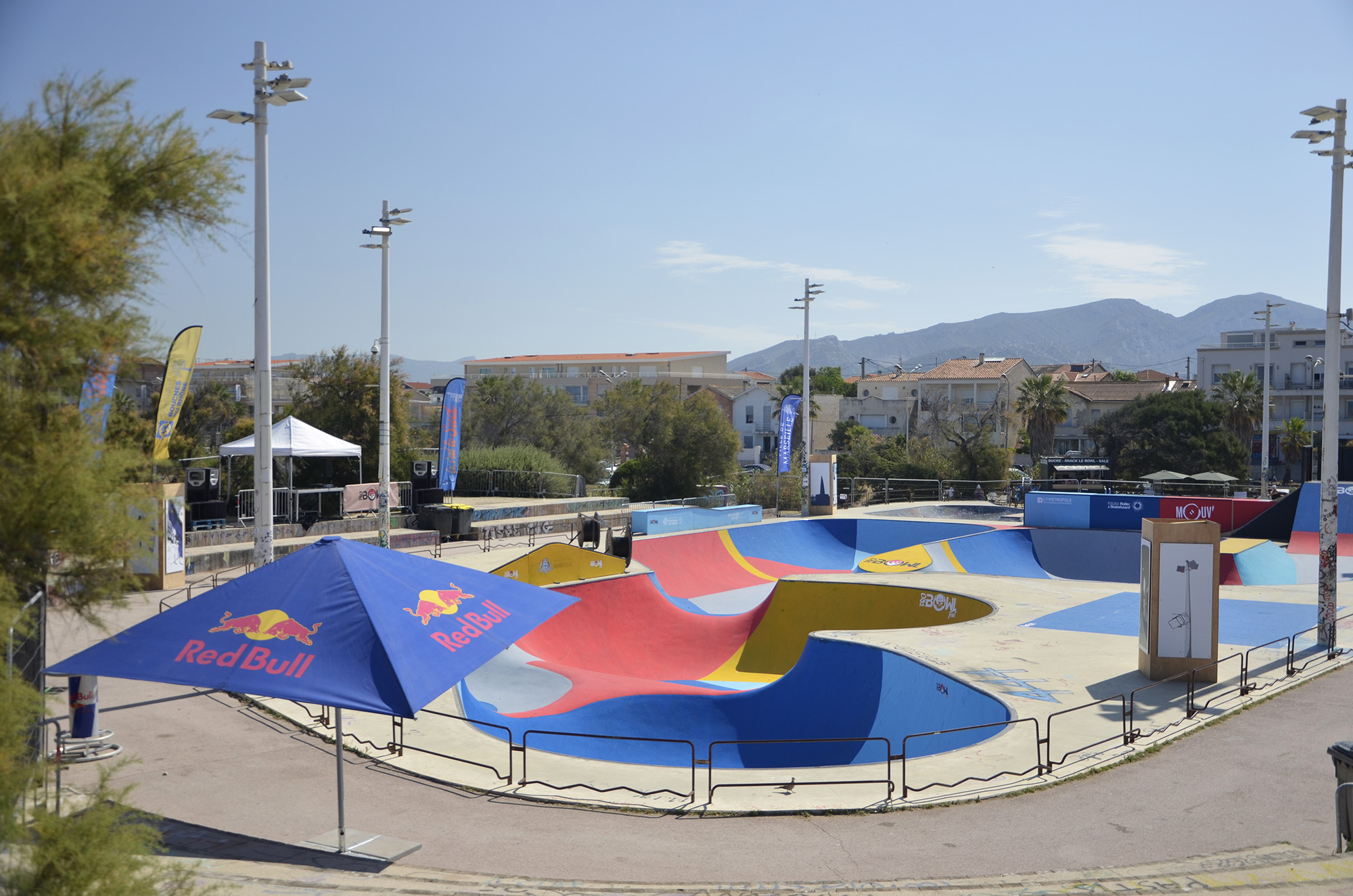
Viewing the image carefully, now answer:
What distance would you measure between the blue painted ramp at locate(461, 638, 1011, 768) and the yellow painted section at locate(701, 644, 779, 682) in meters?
2.94

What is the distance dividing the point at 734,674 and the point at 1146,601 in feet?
25.7

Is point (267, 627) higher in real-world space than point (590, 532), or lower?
higher

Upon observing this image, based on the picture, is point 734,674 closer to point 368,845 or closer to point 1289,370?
point 368,845

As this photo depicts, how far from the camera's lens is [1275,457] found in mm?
61281

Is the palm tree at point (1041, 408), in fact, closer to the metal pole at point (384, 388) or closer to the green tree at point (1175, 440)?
the green tree at point (1175, 440)

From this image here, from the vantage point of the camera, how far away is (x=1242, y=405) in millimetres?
54594

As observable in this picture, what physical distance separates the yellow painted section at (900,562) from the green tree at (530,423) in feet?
79.3

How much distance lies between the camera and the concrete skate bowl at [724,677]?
12219mm

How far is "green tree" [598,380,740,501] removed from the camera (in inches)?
1651

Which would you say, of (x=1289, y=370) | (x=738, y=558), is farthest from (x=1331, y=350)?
(x=1289, y=370)

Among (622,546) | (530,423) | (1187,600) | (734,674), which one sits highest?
(530,423)

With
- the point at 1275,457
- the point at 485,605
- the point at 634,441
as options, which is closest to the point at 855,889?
the point at 485,605

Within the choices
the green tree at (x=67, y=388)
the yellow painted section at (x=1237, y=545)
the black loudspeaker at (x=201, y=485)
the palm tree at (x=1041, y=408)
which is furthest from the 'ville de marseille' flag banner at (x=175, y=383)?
the palm tree at (x=1041, y=408)

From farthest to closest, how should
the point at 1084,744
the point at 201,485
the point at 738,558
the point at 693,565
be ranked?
the point at 738,558, the point at 693,565, the point at 201,485, the point at 1084,744
